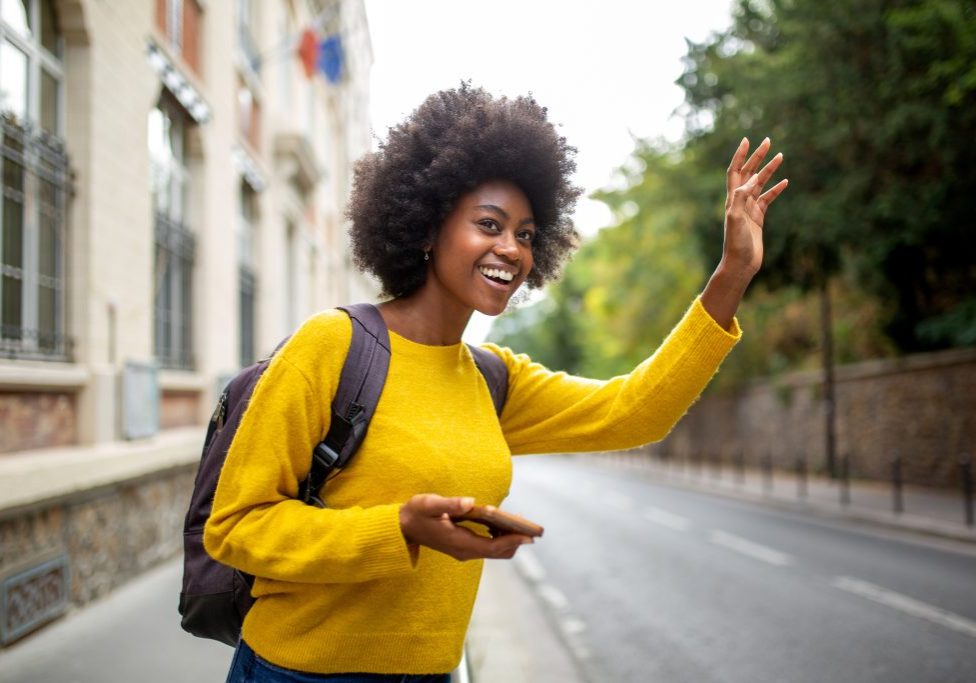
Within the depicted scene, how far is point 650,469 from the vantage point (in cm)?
2900

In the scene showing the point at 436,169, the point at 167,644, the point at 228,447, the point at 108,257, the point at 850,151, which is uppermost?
the point at 850,151

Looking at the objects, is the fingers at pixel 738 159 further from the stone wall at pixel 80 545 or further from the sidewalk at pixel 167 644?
the stone wall at pixel 80 545

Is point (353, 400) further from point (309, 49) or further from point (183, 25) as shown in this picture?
point (309, 49)

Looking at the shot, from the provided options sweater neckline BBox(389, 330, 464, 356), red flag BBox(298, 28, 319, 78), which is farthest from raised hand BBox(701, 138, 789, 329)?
red flag BBox(298, 28, 319, 78)

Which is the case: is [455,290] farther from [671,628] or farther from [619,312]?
[619,312]

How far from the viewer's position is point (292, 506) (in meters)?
1.57

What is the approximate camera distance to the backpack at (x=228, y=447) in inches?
65.4

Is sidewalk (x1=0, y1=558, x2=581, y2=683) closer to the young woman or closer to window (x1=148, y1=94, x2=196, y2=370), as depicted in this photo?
the young woman

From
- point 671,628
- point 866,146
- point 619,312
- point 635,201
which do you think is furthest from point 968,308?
point 619,312

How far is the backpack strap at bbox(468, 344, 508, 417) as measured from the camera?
2088 mm

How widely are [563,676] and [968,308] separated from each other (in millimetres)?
11771

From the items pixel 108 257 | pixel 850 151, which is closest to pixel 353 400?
pixel 108 257

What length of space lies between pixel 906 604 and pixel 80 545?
21.8ft

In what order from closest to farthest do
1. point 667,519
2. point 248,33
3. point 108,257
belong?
point 108,257 < point 248,33 < point 667,519
